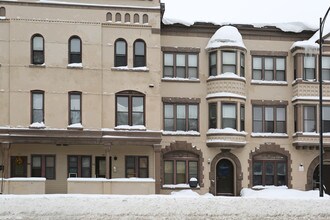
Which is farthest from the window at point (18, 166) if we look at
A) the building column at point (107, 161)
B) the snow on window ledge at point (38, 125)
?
the building column at point (107, 161)

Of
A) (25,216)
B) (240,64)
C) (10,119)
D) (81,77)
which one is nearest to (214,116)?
(240,64)

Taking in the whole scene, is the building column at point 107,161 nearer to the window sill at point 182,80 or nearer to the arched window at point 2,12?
the window sill at point 182,80

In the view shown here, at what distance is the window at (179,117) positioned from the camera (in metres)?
36.5

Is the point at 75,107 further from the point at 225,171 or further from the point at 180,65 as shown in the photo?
the point at 225,171

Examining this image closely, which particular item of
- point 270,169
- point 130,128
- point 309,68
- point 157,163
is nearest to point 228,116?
point 270,169

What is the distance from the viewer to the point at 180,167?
36.4m

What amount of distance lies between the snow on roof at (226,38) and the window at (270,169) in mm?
6716

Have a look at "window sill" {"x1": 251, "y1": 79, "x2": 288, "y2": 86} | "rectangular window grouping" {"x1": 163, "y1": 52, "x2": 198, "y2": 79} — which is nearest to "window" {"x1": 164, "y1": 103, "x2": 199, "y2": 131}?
"rectangular window grouping" {"x1": 163, "y1": 52, "x2": 198, "y2": 79}

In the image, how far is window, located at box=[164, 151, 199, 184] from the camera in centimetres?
3625

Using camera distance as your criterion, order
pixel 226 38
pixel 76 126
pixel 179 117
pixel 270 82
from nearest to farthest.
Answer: pixel 76 126, pixel 226 38, pixel 179 117, pixel 270 82

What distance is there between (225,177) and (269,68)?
703 cm

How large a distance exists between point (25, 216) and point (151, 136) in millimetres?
12384

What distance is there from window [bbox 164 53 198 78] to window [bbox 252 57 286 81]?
3.68m

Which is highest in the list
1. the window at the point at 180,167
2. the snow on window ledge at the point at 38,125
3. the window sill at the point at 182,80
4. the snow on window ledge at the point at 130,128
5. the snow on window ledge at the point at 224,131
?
the window sill at the point at 182,80
